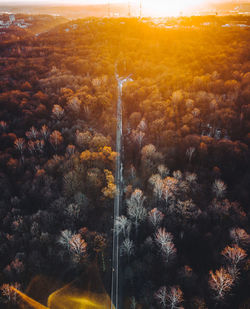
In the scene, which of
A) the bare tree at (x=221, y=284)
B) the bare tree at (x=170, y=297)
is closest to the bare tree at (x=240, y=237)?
the bare tree at (x=221, y=284)

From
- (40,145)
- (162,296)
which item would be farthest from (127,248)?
(40,145)

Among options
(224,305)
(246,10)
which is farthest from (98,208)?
(246,10)

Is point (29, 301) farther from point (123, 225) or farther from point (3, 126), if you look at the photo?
point (3, 126)

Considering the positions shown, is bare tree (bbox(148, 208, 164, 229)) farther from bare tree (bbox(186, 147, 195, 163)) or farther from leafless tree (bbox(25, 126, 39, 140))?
leafless tree (bbox(25, 126, 39, 140))

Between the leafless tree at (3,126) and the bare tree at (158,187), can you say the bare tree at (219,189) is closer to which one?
the bare tree at (158,187)

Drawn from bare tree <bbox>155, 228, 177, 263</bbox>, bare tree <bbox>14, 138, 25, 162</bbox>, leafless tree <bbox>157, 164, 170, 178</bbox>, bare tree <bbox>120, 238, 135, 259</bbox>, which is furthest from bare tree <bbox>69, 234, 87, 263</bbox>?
bare tree <bbox>14, 138, 25, 162</bbox>
